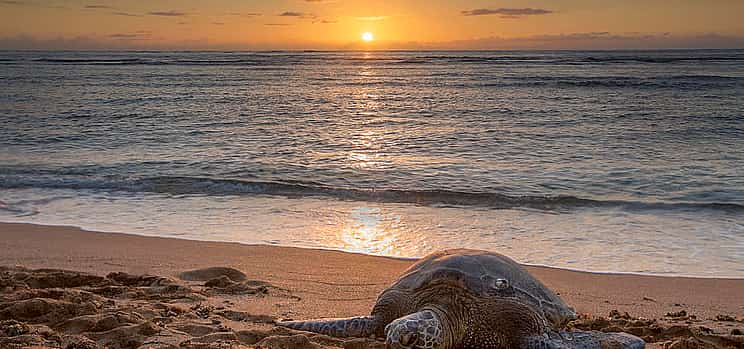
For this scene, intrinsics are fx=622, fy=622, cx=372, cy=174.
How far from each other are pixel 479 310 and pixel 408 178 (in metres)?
7.69

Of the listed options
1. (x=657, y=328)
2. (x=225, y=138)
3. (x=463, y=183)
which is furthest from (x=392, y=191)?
(x=225, y=138)

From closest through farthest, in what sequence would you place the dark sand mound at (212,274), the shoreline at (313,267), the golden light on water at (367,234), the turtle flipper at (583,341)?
1. the turtle flipper at (583,341)
2. the shoreline at (313,267)
3. the dark sand mound at (212,274)
4. the golden light on water at (367,234)

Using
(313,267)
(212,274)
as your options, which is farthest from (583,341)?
(212,274)

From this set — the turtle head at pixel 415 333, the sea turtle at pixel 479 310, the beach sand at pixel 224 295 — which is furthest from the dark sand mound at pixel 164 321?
the turtle head at pixel 415 333

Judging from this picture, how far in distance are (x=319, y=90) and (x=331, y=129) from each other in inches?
691

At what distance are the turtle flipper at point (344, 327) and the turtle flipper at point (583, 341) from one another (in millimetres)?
1029

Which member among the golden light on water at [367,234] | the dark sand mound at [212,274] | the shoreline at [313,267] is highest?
the dark sand mound at [212,274]

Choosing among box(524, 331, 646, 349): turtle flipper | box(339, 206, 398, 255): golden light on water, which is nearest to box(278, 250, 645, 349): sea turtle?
box(524, 331, 646, 349): turtle flipper

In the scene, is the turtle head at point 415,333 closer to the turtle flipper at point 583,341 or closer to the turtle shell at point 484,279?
the turtle shell at point 484,279

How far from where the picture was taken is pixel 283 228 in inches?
319

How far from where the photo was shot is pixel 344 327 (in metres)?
4.20

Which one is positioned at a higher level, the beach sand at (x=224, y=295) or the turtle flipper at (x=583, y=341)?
the turtle flipper at (x=583, y=341)

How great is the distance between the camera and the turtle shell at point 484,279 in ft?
12.9

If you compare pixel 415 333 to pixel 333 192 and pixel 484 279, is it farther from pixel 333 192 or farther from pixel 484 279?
pixel 333 192
